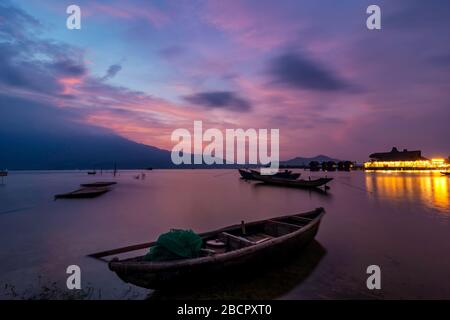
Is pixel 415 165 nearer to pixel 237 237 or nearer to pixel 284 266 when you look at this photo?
pixel 284 266

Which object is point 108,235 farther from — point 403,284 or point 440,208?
point 440,208

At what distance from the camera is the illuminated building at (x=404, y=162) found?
12106 cm

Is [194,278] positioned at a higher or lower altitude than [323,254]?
higher

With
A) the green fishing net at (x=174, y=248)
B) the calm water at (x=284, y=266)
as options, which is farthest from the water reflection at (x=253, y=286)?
the green fishing net at (x=174, y=248)

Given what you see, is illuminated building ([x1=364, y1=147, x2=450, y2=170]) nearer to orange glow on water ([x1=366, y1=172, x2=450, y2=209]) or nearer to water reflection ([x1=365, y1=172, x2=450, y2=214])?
water reflection ([x1=365, y1=172, x2=450, y2=214])

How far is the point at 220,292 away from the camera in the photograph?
6031 millimetres

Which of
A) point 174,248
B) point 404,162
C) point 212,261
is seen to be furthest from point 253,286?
point 404,162

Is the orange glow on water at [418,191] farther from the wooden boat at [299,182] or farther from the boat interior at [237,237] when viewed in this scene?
the boat interior at [237,237]

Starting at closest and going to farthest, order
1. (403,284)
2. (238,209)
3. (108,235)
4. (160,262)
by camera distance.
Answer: (160,262) < (403,284) < (108,235) < (238,209)

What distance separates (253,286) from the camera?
653 cm

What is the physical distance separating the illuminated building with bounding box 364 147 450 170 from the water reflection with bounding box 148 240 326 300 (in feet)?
479

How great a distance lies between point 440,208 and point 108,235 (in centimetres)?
2770

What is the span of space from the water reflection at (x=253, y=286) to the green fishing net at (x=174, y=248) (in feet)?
2.39
